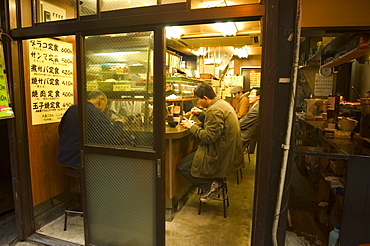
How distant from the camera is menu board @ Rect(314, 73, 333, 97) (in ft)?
21.6

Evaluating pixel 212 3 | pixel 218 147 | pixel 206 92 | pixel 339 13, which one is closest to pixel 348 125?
pixel 339 13

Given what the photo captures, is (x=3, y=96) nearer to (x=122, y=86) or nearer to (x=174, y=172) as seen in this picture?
(x=122, y=86)

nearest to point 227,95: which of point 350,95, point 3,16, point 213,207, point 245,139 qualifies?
point 350,95

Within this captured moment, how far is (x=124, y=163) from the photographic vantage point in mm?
2303

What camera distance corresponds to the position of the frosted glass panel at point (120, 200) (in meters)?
2.26

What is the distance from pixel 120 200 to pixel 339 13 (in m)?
2.64

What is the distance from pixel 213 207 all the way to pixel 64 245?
1952 mm

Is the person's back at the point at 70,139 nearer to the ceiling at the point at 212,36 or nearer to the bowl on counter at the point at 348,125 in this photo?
the ceiling at the point at 212,36

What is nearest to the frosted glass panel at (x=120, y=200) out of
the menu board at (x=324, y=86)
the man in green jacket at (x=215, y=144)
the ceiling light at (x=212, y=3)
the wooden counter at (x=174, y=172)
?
the wooden counter at (x=174, y=172)

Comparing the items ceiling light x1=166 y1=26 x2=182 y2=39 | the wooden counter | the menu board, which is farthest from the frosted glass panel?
the menu board

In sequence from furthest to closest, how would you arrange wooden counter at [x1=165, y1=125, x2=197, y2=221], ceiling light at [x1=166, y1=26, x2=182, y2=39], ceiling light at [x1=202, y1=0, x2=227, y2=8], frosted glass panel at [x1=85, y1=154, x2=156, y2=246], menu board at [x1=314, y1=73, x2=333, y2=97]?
menu board at [x1=314, y1=73, x2=333, y2=97]
ceiling light at [x1=166, y1=26, x2=182, y2=39]
wooden counter at [x1=165, y1=125, x2=197, y2=221]
frosted glass panel at [x1=85, y1=154, x2=156, y2=246]
ceiling light at [x1=202, y1=0, x2=227, y2=8]

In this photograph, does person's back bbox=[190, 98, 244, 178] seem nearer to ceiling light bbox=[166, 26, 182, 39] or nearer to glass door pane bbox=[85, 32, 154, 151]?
glass door pane bbox=[85, 32, 154, 151]

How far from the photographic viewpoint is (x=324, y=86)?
6.66m

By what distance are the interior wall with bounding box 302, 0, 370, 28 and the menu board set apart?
4846mm
